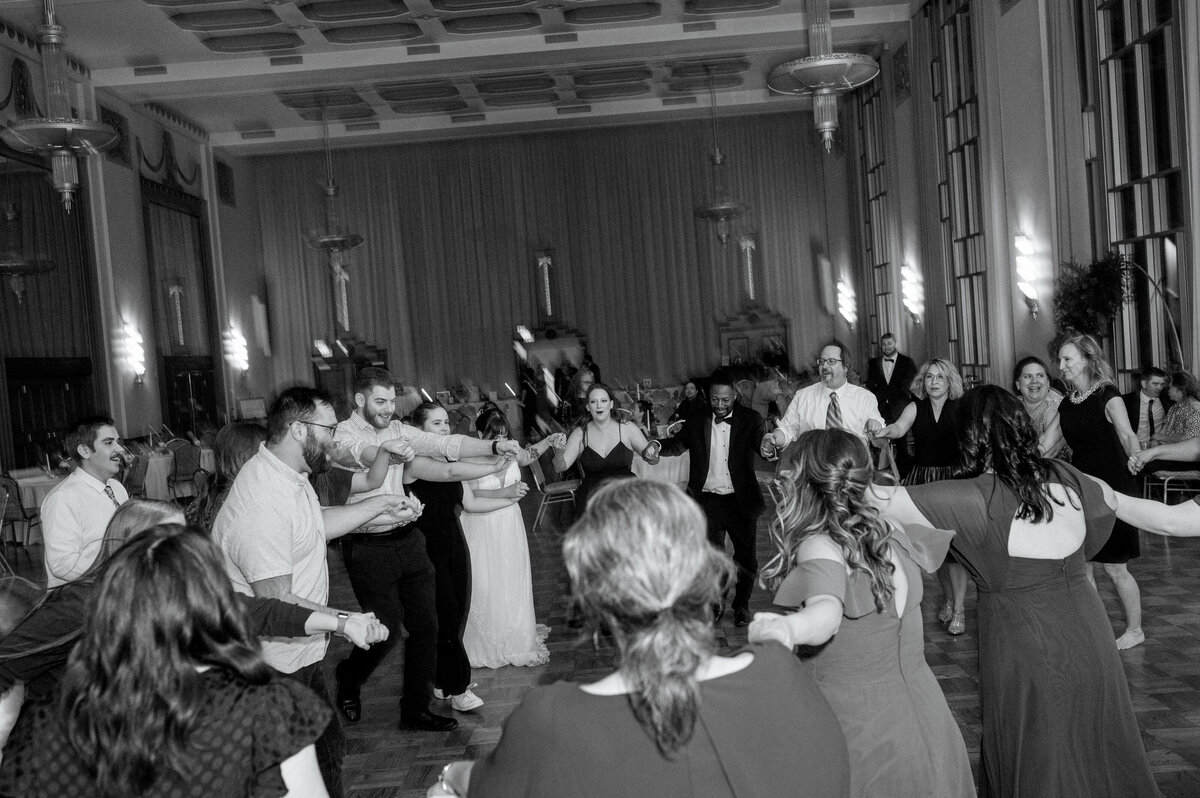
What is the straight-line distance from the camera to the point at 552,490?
28.1ft

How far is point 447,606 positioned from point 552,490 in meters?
4.11

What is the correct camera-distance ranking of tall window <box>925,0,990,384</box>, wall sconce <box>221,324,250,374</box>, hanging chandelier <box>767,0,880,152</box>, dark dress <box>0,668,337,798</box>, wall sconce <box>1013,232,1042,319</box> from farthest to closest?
wall sconce <box>221,324,250,374</box>, tall window <box>925,0,990,384</box>, wall sconce <box>1013,232,1042,319</box>, hanging chandelier <box>767,0,880,152</box>, dark dress <box>0,668,337,798</box>

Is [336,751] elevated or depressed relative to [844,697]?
depressed

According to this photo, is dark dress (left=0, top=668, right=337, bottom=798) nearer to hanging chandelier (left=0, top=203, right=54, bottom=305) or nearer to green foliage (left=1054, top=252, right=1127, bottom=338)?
green foliage (left=1054, top=252, right=1127, bottom=338)

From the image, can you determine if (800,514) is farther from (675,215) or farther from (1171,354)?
(675,215)

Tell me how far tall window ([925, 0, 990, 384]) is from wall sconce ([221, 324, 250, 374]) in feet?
38.6

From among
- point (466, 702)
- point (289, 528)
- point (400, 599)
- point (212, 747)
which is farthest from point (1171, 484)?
point (212, 747)

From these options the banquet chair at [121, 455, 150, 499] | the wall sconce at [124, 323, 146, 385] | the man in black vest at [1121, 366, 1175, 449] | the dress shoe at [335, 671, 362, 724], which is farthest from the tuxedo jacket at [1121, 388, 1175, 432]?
the wall sconce at [124, 323, 146, 385]

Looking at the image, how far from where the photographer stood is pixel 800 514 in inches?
86.7

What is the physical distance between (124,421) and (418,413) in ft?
33.1

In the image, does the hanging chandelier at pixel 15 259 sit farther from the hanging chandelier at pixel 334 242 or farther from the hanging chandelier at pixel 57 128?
the hanging chandelier at pixel 57 128

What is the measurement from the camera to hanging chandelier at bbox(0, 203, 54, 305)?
11012mm

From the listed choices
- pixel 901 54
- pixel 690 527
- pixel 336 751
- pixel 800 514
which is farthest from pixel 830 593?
pixel 901 54

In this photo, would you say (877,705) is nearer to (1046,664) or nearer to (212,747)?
(1046,664)
